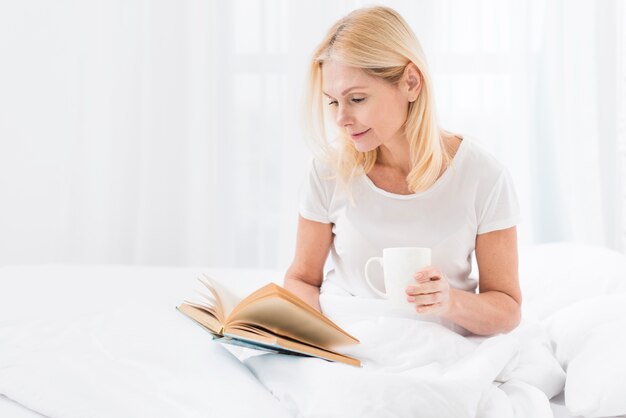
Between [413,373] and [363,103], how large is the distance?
0.53 metres

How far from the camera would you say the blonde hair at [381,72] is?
1375mm

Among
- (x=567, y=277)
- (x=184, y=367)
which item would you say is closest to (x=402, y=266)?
(x=184, y=367)

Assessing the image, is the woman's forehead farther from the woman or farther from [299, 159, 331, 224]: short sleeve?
[299, 159, 331, 224]: short sleeve

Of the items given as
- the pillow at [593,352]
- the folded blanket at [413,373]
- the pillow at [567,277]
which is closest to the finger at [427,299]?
the folded blanket at [413,373]

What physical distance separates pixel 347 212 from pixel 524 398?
54cm

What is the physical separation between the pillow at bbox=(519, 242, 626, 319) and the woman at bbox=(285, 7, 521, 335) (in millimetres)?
263

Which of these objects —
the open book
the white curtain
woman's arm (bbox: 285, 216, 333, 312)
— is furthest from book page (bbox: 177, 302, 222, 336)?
the white curtain

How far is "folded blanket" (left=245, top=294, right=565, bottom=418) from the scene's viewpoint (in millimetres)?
1016

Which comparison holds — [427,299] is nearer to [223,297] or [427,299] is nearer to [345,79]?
[223,297]

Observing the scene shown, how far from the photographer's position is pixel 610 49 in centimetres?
313

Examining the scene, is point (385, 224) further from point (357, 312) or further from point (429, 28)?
point (429, 28)

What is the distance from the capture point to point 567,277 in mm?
1839

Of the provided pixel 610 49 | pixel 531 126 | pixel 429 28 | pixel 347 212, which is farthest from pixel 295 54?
pixel 347 212

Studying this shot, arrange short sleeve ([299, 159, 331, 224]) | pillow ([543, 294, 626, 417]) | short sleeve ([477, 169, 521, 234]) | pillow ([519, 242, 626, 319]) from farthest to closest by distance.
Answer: pillow ([519, 242, 626, 319])
short sleeve ([299, 159, 331, 224])
short sleeve ([477, 169, 521, 234])
pillow ([543, 294, 626, 417])
